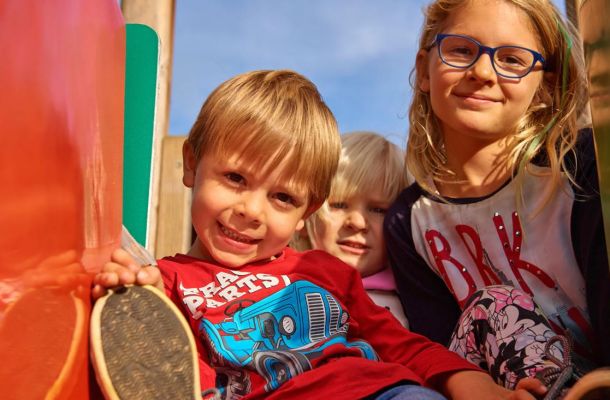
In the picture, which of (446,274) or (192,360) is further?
(446,274)

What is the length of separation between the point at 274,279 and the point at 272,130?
27 cm

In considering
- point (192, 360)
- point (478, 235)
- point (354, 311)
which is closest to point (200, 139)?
point (354, 311)

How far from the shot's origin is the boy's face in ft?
3.98

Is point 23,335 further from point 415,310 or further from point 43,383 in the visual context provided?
point 415,310

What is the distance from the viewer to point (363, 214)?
6.28ft

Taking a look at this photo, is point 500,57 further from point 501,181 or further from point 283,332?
point 283,332

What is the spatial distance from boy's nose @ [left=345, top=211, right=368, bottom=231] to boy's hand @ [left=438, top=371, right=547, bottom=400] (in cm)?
79

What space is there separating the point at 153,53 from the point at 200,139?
2.49 ft

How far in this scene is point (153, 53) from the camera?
1.95m

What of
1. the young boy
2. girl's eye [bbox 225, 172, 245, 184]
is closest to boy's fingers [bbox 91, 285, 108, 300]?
the young boy

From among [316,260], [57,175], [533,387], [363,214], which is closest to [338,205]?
[363,214]

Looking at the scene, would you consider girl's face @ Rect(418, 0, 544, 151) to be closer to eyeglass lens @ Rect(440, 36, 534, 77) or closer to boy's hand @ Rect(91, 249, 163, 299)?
eyeglass lens @ Rect(440, 36, 534, 77)

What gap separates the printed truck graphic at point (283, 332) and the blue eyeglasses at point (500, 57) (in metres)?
0.65

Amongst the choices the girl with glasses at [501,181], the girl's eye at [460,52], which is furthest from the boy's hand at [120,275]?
the girl's eye at [460,52]
